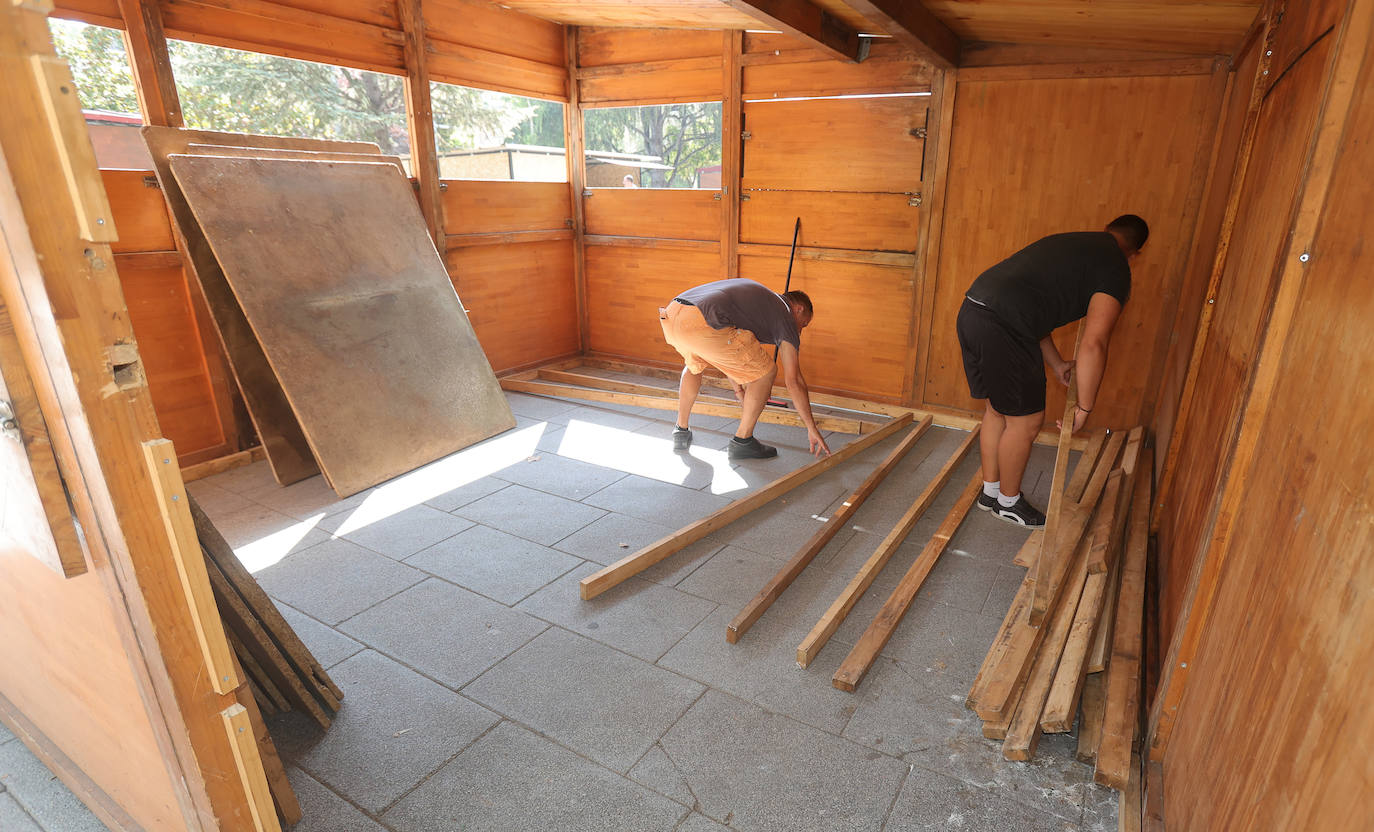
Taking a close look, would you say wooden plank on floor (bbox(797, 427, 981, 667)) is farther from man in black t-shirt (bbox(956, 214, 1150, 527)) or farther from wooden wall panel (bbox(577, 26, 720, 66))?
wooden wall panel (bbox(577, 26, 720, 66))

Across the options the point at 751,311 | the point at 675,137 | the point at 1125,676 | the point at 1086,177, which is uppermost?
the point at 675,137

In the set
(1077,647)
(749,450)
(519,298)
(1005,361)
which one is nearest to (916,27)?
(1005,361)

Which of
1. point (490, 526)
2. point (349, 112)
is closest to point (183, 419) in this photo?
point (490, 526)

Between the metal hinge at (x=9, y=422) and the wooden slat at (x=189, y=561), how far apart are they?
9.4 inches

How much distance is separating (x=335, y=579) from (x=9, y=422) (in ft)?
5.88

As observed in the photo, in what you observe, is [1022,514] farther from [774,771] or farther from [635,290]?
[635,290]

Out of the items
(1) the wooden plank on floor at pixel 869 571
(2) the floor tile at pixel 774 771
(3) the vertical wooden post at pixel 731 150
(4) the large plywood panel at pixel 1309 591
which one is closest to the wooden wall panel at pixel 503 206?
(3) the vertical wooden post at pixel 731 150

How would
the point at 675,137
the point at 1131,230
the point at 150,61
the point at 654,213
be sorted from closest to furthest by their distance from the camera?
the point at 1131,230 < the point at 150,61 < the point at 654,213 < the point at 675,137

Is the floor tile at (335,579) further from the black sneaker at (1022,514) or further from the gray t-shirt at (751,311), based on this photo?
the black sneaker at (1022,514)

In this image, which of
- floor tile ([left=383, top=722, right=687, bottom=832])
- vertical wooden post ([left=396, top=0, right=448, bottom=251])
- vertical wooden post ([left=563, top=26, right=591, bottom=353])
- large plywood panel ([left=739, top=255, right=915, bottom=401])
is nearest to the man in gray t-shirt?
large plywood panel ([left=739, top=255, right=915, bottom=401])

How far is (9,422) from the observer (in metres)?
1.16

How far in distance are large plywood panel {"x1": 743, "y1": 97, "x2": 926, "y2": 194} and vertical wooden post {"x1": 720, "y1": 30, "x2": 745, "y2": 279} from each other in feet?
0.26

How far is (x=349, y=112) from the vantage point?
970 cm

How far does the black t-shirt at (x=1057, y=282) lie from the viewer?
2.96 metres
